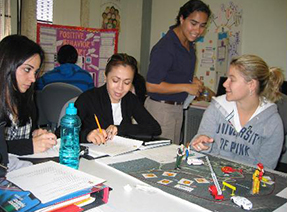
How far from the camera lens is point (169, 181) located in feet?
3.10

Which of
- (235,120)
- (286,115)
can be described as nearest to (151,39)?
(286,115)

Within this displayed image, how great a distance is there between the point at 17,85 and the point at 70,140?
0.37 meters

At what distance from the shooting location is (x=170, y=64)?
193 cm

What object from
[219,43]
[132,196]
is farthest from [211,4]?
[132,196]

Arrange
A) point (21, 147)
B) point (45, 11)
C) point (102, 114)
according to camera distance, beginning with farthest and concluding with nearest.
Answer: point (45, 11) < point (102, 114) < point (21, 147)

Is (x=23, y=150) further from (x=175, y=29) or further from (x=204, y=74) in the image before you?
(x=204, y=74)

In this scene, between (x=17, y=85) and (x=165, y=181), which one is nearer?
(x=165, y=181)

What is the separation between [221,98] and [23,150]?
42.3 inches

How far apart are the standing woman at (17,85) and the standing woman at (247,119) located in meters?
0.74

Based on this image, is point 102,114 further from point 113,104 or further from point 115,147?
point 115,147

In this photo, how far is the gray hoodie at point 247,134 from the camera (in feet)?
4.62

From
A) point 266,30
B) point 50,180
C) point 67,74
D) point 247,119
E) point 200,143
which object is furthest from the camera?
point 266,30

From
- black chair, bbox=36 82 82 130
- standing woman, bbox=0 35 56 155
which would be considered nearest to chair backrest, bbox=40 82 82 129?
black chair, bbox=36 82 82 130

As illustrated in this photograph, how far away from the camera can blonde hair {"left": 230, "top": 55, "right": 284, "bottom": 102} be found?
5.06ft
